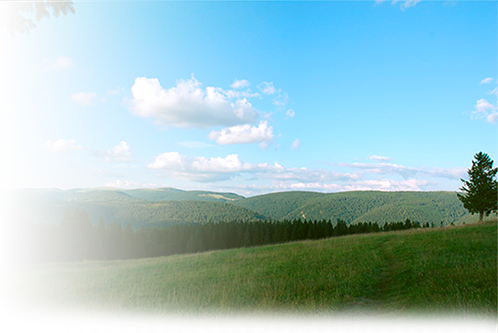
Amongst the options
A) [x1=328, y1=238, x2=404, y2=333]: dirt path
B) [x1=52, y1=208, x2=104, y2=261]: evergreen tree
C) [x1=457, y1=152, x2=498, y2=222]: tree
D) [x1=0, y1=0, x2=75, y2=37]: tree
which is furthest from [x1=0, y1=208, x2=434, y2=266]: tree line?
[x1=328, y1=238, x2=404, y2=333]: dirt path

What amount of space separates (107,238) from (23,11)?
5938cm

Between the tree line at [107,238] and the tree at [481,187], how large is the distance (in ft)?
77.1

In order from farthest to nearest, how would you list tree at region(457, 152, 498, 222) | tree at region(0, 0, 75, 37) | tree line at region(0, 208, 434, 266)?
1. tree line at region(0, 208, 434, 266)
2. tree at region(457, 152, 498, 222)
3. tree at region(0, 0, 75, 37)

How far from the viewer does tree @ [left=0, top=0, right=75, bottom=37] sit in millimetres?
5566

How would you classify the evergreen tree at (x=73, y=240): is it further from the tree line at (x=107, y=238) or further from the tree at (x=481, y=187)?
the tree at (x=481, y=187)

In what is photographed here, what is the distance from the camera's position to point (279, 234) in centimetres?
7831

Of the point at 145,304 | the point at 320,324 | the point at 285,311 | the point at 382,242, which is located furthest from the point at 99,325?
the point at 382,242

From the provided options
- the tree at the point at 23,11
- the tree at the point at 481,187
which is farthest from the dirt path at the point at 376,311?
the tree at the point at 481,187

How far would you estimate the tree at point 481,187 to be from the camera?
31.9 m

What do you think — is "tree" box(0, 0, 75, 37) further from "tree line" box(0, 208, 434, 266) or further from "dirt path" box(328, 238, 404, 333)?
"tree line" box(0, 208, 434, 266)

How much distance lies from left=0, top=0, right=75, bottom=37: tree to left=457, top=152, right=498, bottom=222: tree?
44.2m

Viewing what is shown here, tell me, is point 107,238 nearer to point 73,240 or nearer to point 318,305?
point 73,240

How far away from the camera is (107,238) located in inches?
2176

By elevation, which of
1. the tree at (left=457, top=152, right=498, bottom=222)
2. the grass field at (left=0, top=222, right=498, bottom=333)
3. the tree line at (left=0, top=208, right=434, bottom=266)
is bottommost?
Result: the tree line at (left=0, top=208, right=434, bottom=266)
